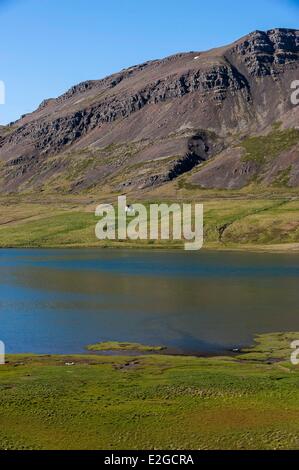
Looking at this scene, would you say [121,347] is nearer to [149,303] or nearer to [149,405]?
[149,405]

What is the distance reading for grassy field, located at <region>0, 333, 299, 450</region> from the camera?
126 feet

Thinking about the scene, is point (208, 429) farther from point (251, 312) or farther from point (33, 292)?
point (33, 292)

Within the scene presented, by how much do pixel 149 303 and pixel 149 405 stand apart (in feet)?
190

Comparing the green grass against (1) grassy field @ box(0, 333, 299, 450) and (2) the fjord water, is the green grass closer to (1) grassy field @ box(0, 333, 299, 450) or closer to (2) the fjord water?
(2) the fjord water

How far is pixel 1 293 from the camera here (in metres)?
116

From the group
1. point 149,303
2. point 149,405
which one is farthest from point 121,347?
point 149,303

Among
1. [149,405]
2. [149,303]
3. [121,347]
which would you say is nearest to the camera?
[149,405]

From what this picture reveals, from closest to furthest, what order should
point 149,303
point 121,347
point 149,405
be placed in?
point 149,405, point 121,347, point 149,303

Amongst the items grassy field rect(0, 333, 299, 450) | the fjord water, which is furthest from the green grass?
grassy field rect(0, 333, 299, 450)

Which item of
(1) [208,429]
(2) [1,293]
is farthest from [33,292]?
(1) [208,429]

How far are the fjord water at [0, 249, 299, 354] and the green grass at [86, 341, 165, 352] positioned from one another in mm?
2098

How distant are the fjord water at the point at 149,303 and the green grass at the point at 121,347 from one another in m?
2.10

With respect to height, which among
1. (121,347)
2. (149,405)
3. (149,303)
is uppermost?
(149,405)

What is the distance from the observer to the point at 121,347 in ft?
234
